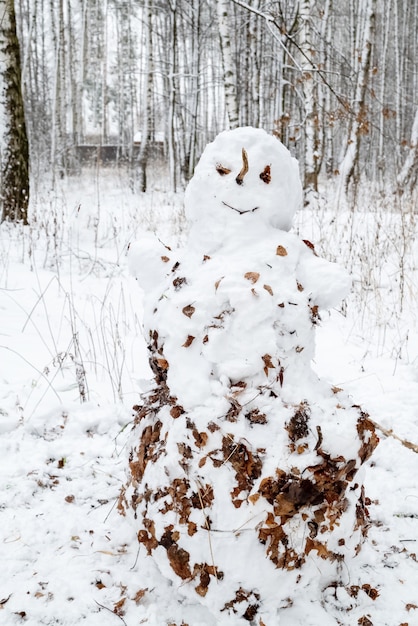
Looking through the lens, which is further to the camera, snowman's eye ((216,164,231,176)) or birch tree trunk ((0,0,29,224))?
birch tree trunk ((0,0,29,224))

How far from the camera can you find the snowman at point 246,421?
46.1 inches

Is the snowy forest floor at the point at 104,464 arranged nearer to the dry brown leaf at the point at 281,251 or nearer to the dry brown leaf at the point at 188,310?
the dry brown leaf at the point at 188,310

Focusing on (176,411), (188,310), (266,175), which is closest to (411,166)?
(266,175)

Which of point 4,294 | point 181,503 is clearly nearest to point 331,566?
point 181,503

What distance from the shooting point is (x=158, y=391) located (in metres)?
1.44

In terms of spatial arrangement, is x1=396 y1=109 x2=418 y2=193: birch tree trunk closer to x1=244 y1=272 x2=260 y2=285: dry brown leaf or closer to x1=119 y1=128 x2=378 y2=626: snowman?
x1=119 y1=128 x2=378 y2=626: snowman

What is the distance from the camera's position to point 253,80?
44.8ft

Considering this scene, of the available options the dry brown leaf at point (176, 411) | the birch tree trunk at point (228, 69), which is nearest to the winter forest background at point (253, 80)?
the birch tree trunk at point (228, 69)

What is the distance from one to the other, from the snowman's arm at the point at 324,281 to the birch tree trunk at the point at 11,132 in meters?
4.82

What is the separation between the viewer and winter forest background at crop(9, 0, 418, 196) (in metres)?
6.54

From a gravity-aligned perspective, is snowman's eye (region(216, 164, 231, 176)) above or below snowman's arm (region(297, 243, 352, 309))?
above

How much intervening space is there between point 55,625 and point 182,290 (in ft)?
3.15

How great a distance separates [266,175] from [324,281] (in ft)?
1.18

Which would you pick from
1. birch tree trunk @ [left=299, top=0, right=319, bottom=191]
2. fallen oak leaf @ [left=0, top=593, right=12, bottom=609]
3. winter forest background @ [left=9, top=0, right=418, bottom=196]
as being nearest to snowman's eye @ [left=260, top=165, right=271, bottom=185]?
fallen oak leaf @ [left=0, top=593, right=12, bottom=609]
